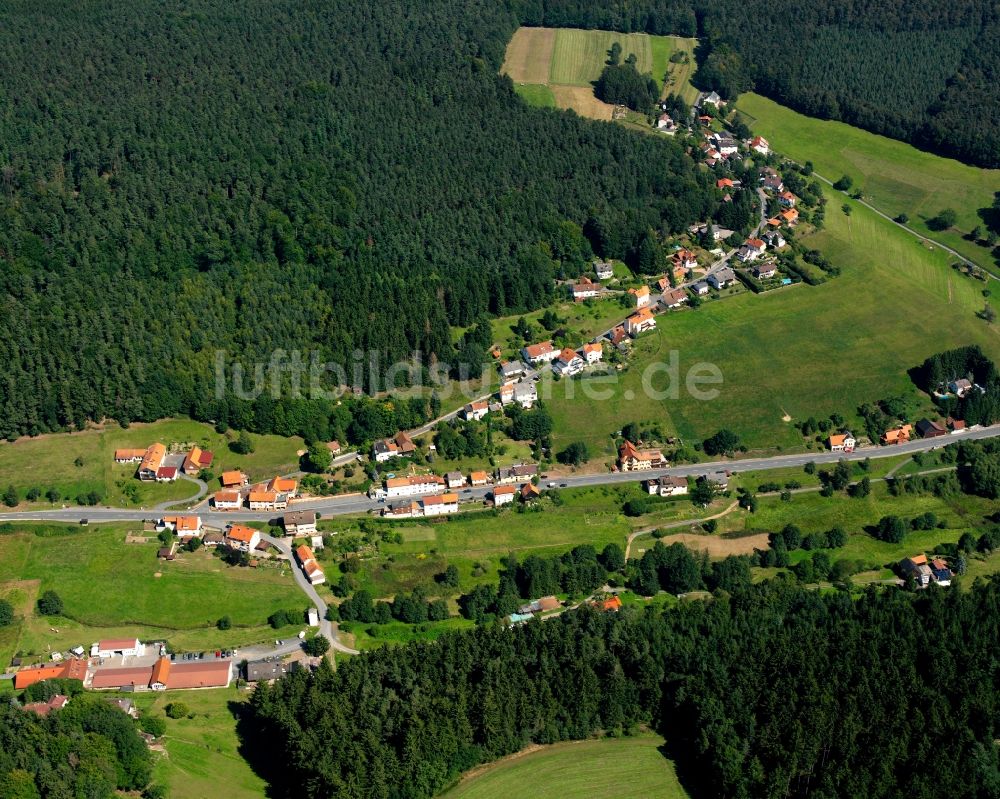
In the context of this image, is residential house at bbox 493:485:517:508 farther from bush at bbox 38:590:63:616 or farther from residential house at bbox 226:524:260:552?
bush at bbox 38:590:63:616

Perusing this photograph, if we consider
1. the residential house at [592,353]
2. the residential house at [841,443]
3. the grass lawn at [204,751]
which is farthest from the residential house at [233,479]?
the residential house at [841,443]

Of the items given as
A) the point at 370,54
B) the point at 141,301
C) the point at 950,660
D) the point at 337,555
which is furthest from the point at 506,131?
the point at 950,660

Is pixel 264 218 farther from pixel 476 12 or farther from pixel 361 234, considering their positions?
pixel 476 12

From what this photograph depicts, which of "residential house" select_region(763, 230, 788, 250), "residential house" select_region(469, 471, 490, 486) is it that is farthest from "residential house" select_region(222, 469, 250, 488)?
"residential house" select_region(763, 230, 788, 250)

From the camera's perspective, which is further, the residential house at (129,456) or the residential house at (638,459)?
the residential house at (638,459)

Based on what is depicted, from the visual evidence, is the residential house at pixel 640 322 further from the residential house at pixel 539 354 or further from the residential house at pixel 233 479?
the residential house at pixel 233 479

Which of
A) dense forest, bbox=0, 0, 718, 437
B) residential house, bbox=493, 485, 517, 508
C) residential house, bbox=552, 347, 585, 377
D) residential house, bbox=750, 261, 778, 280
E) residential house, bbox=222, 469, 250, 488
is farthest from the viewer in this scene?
residential house, bbox=750, 261, 778, 280

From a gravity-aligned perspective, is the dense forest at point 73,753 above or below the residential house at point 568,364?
below
